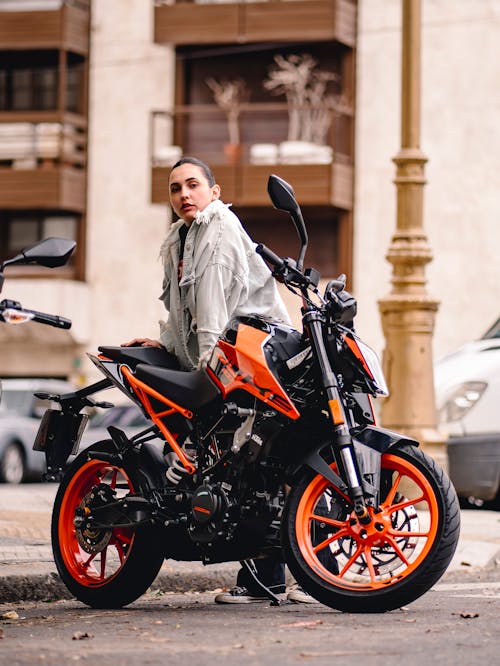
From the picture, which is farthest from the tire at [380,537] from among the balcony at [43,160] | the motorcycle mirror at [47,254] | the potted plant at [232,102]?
the balcony at [43,160]

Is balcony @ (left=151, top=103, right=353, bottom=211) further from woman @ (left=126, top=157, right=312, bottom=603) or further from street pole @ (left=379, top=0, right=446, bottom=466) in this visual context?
woman @ (left=126, top=157, right=312, bottom=603)

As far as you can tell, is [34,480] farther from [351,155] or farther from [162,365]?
[162,365]

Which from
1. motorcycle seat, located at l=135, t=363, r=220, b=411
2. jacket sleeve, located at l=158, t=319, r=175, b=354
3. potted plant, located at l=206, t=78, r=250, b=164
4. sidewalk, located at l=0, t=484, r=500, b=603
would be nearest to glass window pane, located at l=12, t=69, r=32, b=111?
potted plant, located at l=206, t=78, r=250, b=164

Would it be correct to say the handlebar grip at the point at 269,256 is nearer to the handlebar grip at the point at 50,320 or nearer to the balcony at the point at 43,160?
the handlebar grip at the point at 50,320

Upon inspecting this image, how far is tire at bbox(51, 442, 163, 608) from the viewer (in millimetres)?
7297

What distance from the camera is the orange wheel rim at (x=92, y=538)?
7.41 metres

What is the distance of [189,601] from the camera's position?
7.85 meters

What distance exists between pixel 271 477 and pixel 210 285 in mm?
964

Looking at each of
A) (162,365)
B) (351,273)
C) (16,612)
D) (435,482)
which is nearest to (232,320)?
(162,365)

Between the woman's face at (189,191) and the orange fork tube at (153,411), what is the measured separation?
856mm

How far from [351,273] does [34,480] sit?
36.8ft

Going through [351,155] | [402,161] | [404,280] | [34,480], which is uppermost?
[351,155]

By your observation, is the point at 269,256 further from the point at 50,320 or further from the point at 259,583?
the point at 259,583

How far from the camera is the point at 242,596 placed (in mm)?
7582
